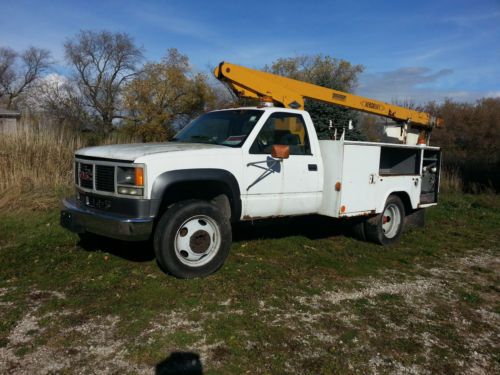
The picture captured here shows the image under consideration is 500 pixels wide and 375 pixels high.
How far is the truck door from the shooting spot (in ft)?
18.4

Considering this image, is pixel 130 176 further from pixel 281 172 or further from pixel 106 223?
pixel 281 172

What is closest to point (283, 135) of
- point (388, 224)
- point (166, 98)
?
point (388, 224)

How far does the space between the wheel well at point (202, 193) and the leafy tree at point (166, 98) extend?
Answer: 29.0 m

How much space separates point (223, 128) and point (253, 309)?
268 cm

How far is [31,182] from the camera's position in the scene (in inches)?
396

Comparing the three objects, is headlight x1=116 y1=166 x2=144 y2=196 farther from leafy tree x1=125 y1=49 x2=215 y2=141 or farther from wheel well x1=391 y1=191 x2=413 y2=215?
leafy tree x1=125 y1=49 x2=215 y2=141

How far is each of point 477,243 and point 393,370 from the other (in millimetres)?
5541

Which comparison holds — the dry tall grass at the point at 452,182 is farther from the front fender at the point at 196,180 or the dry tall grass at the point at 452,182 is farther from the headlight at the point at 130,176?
the headlight at the point at 130,176

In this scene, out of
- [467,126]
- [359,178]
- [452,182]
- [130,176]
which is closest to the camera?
[130,176]

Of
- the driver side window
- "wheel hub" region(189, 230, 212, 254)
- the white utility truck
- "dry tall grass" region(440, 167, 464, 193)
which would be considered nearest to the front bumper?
the white utility truck

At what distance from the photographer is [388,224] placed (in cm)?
764

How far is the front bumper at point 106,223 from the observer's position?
4645mm

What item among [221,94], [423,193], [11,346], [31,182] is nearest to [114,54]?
[221,94]

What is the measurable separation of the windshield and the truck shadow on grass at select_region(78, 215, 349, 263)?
1.26 m
